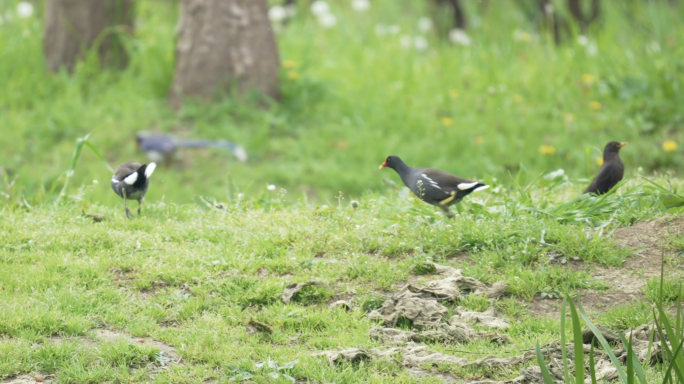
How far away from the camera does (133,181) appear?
5441 mm

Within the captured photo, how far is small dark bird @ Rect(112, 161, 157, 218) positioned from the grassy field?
197 mm

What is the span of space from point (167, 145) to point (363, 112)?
8.91 ft

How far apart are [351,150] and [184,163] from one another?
2086mm

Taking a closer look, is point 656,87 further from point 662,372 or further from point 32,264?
point 32,264

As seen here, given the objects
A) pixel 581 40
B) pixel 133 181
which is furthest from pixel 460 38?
pixel 133 181

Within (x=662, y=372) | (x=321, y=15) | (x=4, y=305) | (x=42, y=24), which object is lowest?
(x=4, y=305)

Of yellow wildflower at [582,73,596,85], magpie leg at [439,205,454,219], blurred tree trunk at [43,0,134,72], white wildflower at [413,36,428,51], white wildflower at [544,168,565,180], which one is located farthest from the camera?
white wildflower at [413,36,428,51]

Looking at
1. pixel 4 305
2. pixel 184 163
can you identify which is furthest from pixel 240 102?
pixel 4 305

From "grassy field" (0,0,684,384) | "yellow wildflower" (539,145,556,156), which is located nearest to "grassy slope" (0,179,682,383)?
"grassy field" (0,0,684,384)

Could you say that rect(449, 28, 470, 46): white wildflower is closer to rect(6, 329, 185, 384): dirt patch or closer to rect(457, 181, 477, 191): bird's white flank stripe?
rect(457, 181, 477, 191): bird's white flank stripe

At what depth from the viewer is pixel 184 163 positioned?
918cm

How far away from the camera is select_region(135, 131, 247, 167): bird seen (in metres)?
9.05

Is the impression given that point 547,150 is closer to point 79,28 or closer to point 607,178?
point 607,178

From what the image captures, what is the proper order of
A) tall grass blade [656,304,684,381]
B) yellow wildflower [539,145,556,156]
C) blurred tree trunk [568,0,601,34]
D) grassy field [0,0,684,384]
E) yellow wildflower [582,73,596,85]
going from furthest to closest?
blurred tree trunk [568,0,601,34] < yellow wildflower [582,73,596,85] < yellow wildflower [539,145,556,156] < grassy field [0,0,684,384] < tall grass blade [656,304,684,381]
